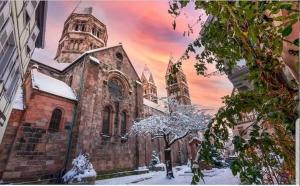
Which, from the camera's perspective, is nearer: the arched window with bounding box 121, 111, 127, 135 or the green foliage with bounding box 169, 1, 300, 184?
the green foliage with bounding box 169, 1, 300, 184

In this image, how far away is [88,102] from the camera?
1433 cm

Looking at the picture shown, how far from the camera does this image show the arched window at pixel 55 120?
485 inches

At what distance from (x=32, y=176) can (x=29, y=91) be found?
16.1 ft

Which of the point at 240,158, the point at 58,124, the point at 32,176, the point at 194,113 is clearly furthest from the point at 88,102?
the point at 240,158

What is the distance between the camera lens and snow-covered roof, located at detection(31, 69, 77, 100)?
12540 millimetres

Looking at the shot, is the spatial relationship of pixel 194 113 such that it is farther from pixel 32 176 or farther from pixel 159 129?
pixel 32 176

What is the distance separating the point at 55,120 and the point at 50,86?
2.49 metres

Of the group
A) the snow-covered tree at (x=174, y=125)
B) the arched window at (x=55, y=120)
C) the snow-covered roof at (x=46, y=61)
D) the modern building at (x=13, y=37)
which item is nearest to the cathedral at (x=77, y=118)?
the arched window at (x=55, y=120)

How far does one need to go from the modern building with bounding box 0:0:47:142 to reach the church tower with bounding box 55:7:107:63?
13.8 m

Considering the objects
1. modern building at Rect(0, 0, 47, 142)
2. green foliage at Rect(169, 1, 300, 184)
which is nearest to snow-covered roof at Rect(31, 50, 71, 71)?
modern building at Rect(0, 0, 47, 142)

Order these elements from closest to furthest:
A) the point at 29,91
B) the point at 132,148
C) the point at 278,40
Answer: the point at 278,40 < the point at 29,91 < the point at 132,148

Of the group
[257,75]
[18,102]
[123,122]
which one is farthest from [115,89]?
[257,75]

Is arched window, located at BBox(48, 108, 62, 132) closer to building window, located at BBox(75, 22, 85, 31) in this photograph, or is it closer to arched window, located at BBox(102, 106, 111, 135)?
arched window, located at BBox(102, 106, 111, 135)

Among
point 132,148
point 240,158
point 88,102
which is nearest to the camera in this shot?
point 240,158
